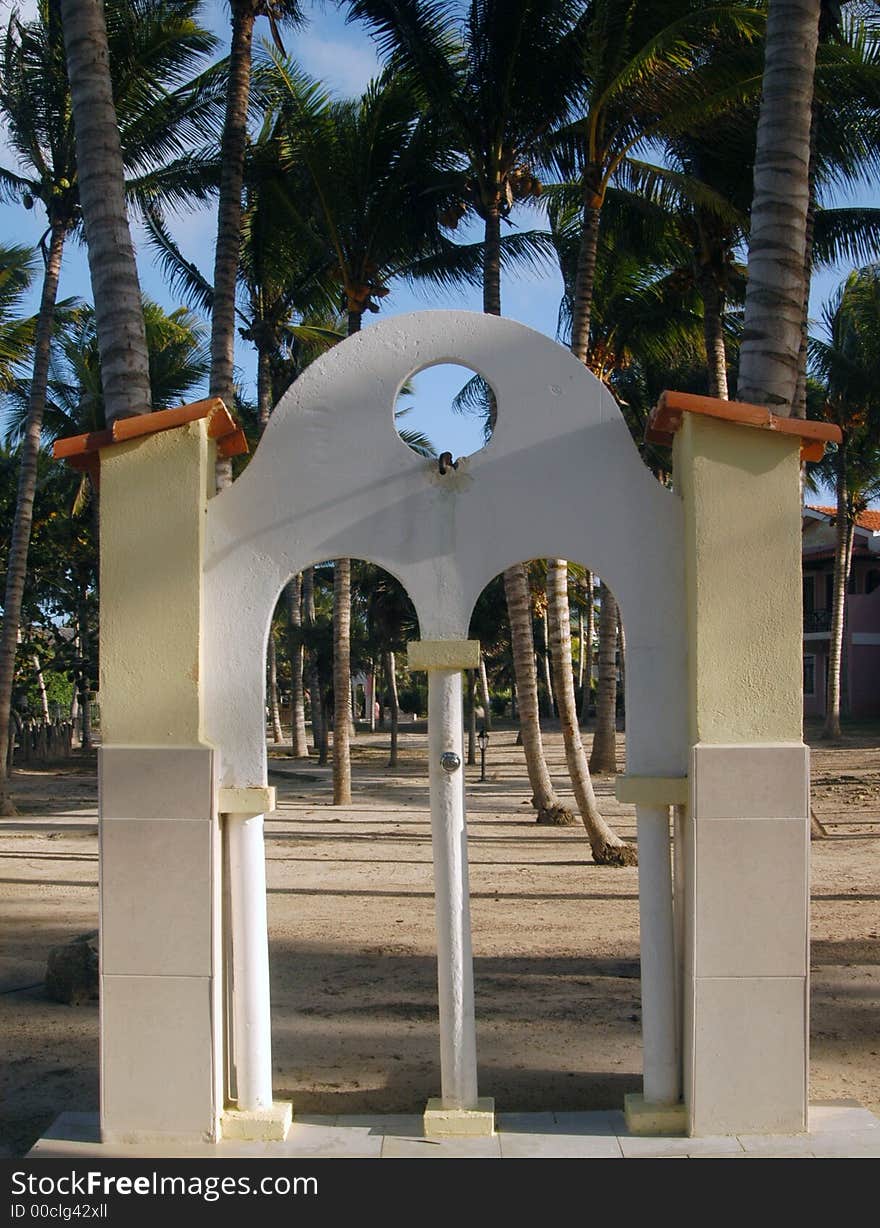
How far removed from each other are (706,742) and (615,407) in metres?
1.54

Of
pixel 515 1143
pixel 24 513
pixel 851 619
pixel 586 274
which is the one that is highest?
pixel 586 274

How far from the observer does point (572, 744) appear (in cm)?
1397

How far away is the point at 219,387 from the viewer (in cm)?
1255

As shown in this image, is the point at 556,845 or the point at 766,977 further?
the point at 556,845

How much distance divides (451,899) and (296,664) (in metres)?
26.2

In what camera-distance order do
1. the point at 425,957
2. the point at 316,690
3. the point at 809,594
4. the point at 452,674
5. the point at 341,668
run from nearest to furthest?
the point at 452,674 < the point at 425,957 < the point at 341,668 < the point at 316,690 < the point at 809,594

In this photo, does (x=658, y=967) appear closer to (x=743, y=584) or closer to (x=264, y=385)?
(x=743, y=584)

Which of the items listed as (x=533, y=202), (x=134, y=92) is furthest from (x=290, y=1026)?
(x=533, y=202)

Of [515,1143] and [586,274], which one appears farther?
[586,274]

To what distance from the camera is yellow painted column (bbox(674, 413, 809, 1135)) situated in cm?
519

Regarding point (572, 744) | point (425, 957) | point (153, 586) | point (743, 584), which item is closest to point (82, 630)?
point (572, 744)

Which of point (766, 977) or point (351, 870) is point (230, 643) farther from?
point (351, 870)

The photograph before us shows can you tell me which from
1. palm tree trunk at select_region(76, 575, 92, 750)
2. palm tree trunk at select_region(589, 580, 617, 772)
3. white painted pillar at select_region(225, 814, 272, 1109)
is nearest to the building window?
palm tree trunk at select_region(589, 580, 617, 772)

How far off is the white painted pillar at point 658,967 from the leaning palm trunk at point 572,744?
7.86 meters
